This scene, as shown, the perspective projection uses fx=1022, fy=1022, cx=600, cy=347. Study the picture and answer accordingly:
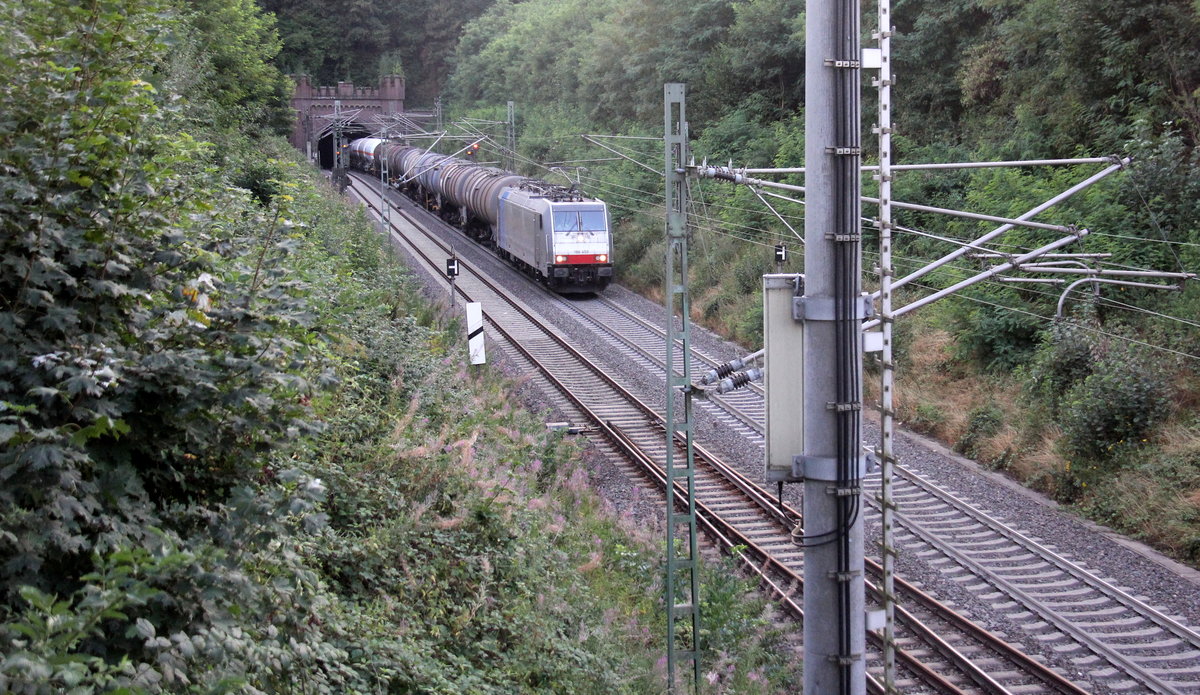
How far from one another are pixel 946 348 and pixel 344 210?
58.3 feet

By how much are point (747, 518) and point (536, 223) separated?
1603 centimetres

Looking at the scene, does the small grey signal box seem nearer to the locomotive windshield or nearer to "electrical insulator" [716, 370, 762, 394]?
"electrical insulator" [716, 370, 762, 394]

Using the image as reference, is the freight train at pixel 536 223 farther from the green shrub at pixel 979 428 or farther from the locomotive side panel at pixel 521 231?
the green shrub at pixel 979 428

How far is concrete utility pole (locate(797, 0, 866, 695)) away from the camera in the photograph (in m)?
5.04

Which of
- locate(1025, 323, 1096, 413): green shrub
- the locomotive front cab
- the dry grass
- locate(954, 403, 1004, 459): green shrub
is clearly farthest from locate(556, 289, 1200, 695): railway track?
the locomotive front cab

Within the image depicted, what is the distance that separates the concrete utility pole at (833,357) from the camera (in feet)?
16.5

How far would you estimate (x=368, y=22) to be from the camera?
7606 cm

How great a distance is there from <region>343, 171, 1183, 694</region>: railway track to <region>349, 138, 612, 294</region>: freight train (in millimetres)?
2166

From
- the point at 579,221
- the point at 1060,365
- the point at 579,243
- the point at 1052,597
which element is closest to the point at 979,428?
the point at 1060,365

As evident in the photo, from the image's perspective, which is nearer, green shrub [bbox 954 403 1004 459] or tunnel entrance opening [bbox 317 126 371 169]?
green shrub [bbox 954 403 1004 459]

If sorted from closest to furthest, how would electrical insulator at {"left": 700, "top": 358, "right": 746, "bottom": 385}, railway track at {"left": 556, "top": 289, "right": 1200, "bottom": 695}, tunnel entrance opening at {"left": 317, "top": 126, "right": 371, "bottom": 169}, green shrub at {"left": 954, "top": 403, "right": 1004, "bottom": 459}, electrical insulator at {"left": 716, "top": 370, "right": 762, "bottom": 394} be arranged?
1. electrical insulator at {"left": 716, "top": 370, "right": 762, "bottom": 394}
2. electrical insulator at {"left": 700, "top": 358, "right": 746, "bottom": 385}
3. railway track at {"left": 556, "top": 289, "right": 1200, "bottom": 695}
4. green shrub at {"left": 954, "top": 403, "right": 1004, "bottom": 459}
5. tunnel entrance opening at {"left": 317, "top": 126, "right": 371, "bottom": 169}

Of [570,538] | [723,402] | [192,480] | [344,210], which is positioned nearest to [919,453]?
[723,402]

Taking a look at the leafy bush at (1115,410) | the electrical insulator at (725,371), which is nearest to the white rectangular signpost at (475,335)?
the leafy bush at (1115,410)

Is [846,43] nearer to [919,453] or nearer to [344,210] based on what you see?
[919,453]
